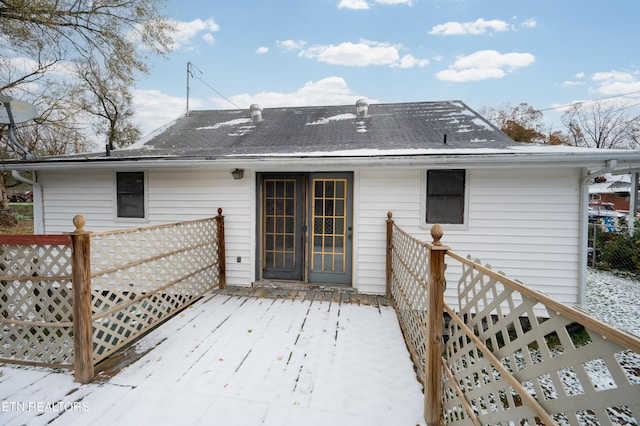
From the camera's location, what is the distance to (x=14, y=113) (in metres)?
5.57

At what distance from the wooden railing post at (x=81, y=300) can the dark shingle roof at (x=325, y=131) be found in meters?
2.77

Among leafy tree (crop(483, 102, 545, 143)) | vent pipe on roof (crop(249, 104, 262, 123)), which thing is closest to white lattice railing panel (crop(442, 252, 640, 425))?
vent pipe on roof (crop(249, 104, 262, 123))

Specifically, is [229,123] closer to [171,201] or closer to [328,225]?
[171,201]

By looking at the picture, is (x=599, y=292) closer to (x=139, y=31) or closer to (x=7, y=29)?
(x=139, y=31)

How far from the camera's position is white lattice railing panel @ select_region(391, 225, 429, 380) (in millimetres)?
2611

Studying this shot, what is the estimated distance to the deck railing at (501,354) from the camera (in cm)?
88

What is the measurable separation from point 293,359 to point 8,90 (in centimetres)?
1340

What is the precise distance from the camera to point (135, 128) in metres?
17.4

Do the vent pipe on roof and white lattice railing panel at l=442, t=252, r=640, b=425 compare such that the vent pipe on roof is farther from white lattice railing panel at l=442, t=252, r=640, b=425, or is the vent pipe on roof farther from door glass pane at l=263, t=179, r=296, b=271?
white lattice railing panel at l=442, t=252, r=640, b=425

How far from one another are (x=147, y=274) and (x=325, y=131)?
4.79m

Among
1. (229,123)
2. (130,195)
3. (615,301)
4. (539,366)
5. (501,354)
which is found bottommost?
(615,301)

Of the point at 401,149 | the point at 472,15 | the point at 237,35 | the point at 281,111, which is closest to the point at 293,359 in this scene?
the point at 401,149

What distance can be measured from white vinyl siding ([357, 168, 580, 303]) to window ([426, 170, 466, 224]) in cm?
Answer: 14

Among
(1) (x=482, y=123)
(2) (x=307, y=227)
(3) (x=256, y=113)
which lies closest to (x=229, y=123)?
(3) (x=256, y=113)
